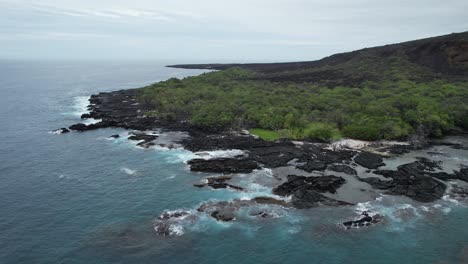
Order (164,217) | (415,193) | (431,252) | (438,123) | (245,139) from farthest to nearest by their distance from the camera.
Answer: (438,123), (245,139), (415,193), (164,217), (431,252)

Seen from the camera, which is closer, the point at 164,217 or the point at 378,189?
the point at 164,217

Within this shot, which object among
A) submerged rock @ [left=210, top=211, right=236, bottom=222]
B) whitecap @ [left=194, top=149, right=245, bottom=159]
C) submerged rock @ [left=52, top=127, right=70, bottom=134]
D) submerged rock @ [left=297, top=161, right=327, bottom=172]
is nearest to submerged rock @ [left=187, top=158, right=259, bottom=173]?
whitecap @ [left=194, top=149, right=245, bottom=159]

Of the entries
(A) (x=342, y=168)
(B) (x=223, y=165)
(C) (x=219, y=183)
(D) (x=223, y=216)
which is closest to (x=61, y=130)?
(B) (x=223, y=165)

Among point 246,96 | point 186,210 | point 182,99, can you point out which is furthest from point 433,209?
point 182,99

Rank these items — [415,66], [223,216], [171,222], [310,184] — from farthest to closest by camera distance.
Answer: [415,66], [310,184], [223,216], [171,222]

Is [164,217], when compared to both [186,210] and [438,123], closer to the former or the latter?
[186,210]

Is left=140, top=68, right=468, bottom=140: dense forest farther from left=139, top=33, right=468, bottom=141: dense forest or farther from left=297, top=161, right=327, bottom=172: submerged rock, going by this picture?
left=297, top=161, right=327, bottom=172: submerged rock

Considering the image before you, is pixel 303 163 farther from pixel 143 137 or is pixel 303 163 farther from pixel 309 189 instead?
pixel 143 137
